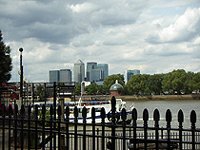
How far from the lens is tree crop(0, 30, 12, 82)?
30234 mm

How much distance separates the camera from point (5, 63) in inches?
1202

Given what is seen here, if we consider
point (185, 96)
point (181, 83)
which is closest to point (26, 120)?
point (185, 96)

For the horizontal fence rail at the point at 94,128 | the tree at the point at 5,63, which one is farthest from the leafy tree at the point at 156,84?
the horizontal fence rail at the point at 94,128

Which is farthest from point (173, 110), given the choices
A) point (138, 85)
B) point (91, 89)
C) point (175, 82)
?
point (138, 85)

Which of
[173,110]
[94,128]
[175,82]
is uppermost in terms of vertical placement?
[175,82]

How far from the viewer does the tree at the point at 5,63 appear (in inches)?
1190

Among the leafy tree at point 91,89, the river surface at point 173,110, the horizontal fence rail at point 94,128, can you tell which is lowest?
the river surface at point 173,110

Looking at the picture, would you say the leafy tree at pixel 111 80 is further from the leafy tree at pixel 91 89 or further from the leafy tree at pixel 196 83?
the leafy tree at pixel 196 83

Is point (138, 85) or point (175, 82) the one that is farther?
point (138, 85)

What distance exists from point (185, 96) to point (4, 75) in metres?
92.2

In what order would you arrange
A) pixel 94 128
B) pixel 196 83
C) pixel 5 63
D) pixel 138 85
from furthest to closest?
1. pixel 138 85
2. pixel 196 83
3. pixel 5 63
4. pixel 94 128

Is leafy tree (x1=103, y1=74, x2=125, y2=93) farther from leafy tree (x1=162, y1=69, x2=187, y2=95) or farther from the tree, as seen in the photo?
the tree

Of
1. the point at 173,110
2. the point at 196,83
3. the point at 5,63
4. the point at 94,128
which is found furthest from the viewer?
the point at 196,83

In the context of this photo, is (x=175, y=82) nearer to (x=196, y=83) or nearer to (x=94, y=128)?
(x=196, y=83)
